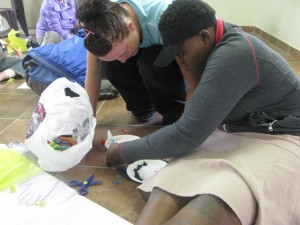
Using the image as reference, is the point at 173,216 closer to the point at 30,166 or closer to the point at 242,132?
the point at 242,132

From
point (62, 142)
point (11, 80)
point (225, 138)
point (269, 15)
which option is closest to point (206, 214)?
point (225, 138)

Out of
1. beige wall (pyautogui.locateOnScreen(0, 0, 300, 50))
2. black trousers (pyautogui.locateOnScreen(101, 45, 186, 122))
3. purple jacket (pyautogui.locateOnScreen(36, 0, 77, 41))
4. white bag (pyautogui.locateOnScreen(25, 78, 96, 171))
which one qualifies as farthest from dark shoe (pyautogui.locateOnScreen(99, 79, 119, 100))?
beige wall (pyautogui.locateOnScreen(0, 0, 300, 50))

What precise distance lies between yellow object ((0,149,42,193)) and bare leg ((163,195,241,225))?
0.55 m

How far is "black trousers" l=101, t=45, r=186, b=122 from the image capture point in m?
1.26

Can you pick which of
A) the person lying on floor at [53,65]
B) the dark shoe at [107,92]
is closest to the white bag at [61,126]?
the person lying on floor at [53,65]

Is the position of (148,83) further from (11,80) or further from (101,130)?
(11,80)

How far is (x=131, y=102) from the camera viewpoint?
58.2 inches

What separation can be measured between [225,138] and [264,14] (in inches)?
105

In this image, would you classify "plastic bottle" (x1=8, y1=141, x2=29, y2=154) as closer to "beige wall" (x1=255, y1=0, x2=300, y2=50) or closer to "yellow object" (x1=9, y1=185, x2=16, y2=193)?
"yellow object" (x1=9, y1=185, x2=16, y2=193)

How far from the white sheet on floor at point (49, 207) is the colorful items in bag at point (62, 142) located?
0.10m

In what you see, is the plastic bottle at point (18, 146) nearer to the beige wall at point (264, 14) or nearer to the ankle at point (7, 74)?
the ankle at point (7, 74)

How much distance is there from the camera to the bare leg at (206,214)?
650 millimetres

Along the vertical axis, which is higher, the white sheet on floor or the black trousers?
the black trousers

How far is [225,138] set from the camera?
0.90m
